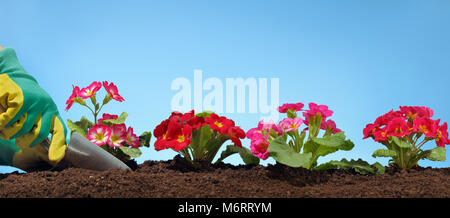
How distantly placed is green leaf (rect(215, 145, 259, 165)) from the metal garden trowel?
2.96 feet

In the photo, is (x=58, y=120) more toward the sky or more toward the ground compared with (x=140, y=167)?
more toward the sky

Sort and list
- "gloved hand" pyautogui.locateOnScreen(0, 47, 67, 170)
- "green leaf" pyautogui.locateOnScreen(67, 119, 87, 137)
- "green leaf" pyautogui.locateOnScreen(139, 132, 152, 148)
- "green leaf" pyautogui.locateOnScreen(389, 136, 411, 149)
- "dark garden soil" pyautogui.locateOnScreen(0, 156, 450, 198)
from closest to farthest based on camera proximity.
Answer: "dark garden soil" pyautogui.locateOnScreen(0, 156, 450, 198) → "gloved hand" pyautogui.locateOnScreen(0, 47, 67, 170) → "green leaf" pyautogui.locateOnScreen(389, 136, 411, 149) → "green leaf" pyautogui.locateOnScreen(67, 119, 87, 137) → "green leaf" pyautogui.locateOnScreen(139, 132, 152, 148)

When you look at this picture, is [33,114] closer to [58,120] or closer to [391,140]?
[58,120]

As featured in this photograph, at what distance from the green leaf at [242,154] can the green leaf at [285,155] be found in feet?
1.72

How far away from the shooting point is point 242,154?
11.5 feet

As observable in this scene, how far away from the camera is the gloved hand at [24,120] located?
3.11 meters

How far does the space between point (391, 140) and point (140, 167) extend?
7.42ft

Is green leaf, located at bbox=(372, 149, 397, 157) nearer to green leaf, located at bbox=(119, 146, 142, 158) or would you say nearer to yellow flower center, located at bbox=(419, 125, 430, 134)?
yellow flower center, located at bbox=(419, 125, 430, 134)

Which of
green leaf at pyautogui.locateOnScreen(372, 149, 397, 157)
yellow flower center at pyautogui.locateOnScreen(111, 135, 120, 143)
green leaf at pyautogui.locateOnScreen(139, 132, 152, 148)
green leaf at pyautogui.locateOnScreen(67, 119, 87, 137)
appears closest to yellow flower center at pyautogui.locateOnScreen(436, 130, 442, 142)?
green leaf at pyautogui.locateOnScreen(372, 149, 397, 157)

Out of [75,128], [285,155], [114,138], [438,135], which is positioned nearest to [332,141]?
[285,155]

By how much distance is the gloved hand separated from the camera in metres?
3.11
